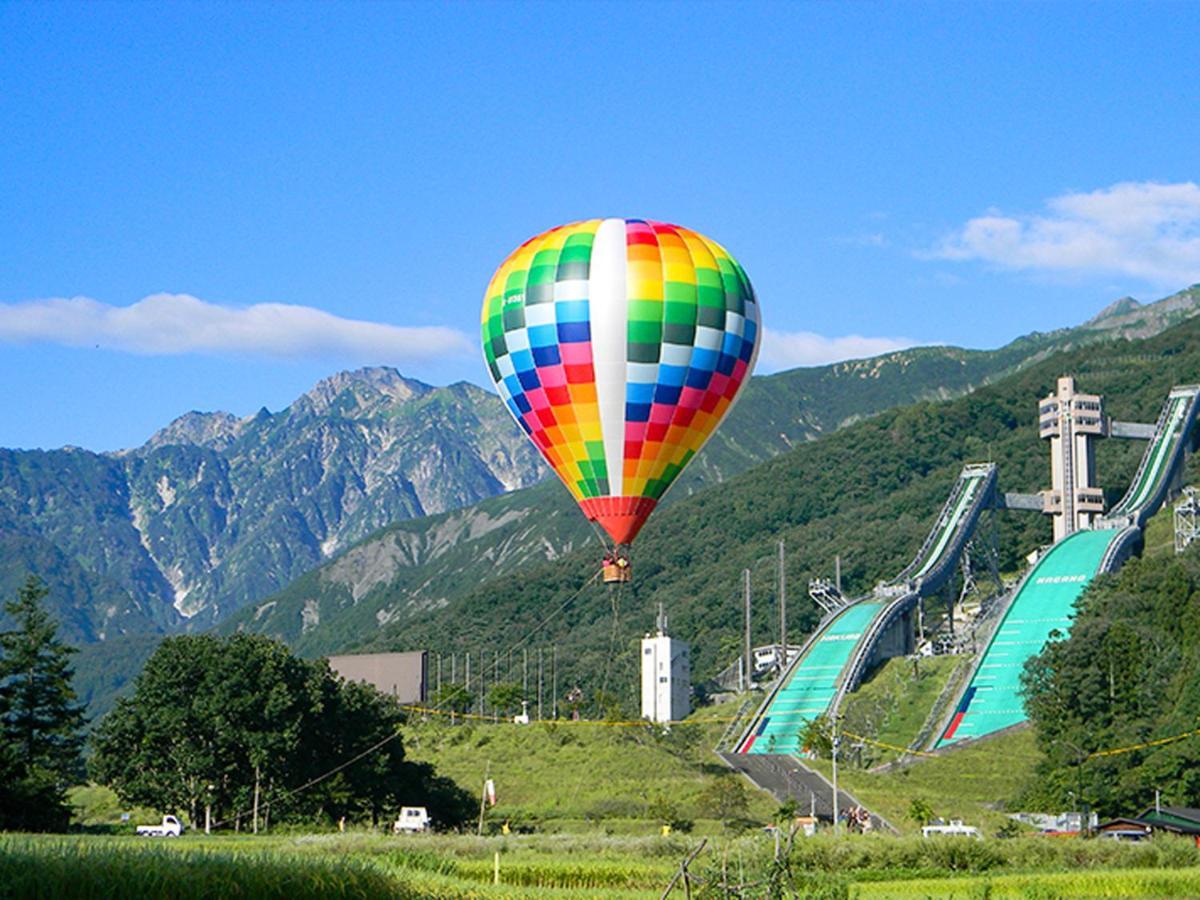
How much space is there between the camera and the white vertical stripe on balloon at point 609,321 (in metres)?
52.6

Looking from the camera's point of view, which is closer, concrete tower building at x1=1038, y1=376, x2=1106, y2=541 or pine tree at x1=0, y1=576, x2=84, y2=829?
pine tree at x1=0, y1=576, x2=84, y2=829

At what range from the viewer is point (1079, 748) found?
273 feet

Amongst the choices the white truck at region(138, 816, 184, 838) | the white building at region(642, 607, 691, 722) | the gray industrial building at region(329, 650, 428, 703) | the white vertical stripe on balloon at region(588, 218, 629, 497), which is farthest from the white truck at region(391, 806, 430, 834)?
the gray industrial building at region(329, 650, 428, 703)

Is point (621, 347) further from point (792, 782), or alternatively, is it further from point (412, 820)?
point (792, 782)

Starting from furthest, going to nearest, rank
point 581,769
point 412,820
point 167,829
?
point 581,769 < point 412,820 < point 167,829

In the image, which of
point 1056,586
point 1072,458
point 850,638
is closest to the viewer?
point 850,638

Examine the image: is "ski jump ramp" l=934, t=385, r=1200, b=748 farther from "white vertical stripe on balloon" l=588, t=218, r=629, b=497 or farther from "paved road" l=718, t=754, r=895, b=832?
"white vertical stripe on balloon" l=588, t=218, r=629, b=497

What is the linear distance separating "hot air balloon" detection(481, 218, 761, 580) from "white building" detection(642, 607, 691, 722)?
72.7 metres

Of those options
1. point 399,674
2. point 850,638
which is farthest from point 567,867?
point 399,674

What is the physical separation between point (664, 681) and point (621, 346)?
253ft

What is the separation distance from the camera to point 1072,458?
143250 millimetres

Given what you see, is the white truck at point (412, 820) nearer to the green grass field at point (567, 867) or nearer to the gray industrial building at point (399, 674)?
the green grass field at point (567, 867)

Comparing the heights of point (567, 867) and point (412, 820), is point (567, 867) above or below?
above

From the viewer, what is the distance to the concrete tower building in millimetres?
141625
